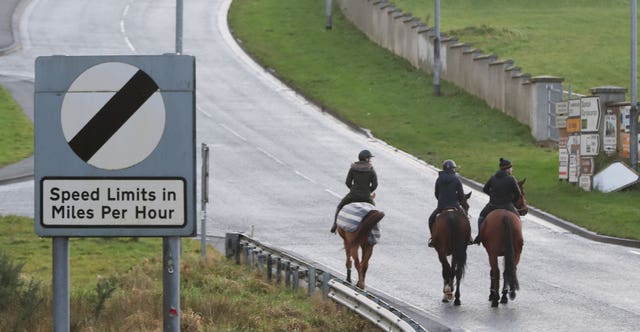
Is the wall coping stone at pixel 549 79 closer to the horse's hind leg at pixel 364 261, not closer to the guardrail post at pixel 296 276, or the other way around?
the horse's hind leg at pixel 364 261

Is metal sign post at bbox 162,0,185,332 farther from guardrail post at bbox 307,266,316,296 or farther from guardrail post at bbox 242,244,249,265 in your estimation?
guardrail post at bbox 242,244,249,265

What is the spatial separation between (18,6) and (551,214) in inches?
1859

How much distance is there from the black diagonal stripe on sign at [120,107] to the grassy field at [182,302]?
790cm

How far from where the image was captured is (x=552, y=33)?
6569 cm

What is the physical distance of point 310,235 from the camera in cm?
3086

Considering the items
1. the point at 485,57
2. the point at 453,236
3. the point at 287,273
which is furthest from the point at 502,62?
the point at 287,273

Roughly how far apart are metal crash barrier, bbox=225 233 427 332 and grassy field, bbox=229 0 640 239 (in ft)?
32.6

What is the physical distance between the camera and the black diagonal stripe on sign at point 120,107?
7578 millimetres

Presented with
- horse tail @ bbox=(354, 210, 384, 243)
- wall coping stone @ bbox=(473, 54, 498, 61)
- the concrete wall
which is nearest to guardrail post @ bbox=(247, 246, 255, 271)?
horse tail @ bbox=(354, 210, 384, 243)

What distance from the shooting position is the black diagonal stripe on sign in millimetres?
7578

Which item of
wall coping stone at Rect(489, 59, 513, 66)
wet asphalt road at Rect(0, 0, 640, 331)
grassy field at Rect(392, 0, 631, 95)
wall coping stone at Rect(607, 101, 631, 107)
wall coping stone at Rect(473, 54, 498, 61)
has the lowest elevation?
wet asphalt road at Rect(0, 0, 640, 331)

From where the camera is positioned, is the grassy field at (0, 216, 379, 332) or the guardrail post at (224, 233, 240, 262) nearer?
the grassy field at (0, 216, 379, 332)

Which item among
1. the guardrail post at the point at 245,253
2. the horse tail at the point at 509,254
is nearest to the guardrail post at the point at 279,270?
the guardrail post at the point at 245,253

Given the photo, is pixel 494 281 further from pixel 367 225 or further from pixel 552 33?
pixel 552 33
